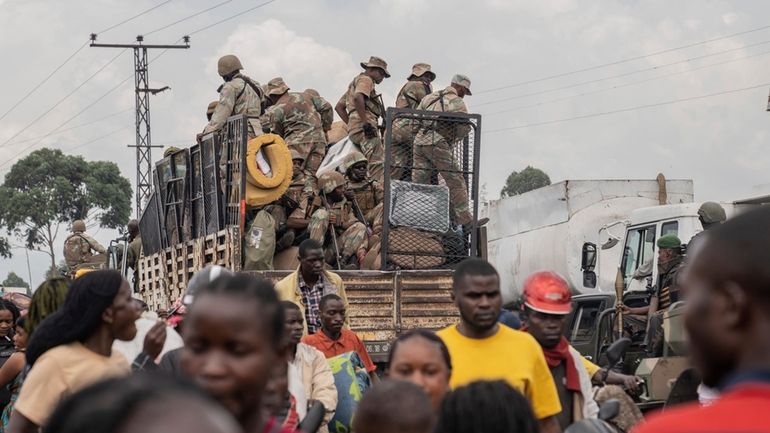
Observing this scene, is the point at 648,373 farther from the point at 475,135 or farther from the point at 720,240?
the point at 720,240

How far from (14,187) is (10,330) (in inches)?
2582

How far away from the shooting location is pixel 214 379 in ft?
10.5

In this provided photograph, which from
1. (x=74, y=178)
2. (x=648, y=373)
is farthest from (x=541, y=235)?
(x=74, y=178)

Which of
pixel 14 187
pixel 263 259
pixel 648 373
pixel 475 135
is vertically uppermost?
pixel 14 187

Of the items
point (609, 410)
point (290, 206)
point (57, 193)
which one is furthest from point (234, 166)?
point (57, 193)

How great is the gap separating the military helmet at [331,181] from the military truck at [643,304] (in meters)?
2.81

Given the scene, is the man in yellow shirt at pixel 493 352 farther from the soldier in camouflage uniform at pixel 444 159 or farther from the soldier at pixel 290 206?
the soldier in camouflage uniform at pixel 444 159

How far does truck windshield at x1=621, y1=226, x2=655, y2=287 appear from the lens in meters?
16.6

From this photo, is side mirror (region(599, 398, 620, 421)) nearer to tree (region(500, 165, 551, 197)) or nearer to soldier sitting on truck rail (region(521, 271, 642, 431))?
soldier sitting on truck rail (region(521, 271, 642, 431))

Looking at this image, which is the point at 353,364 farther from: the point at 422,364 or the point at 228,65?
the point at 228,65

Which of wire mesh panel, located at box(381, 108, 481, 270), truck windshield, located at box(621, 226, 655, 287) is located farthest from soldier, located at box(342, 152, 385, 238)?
truck windshield, located at box(621, 226, 655, 287)

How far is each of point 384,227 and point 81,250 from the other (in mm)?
8251

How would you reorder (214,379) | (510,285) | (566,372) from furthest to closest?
(510,285) < (566,372) < (214,379)

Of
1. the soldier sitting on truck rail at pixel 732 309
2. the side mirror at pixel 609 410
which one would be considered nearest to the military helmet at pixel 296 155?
the side mirror at pixel 609 410
